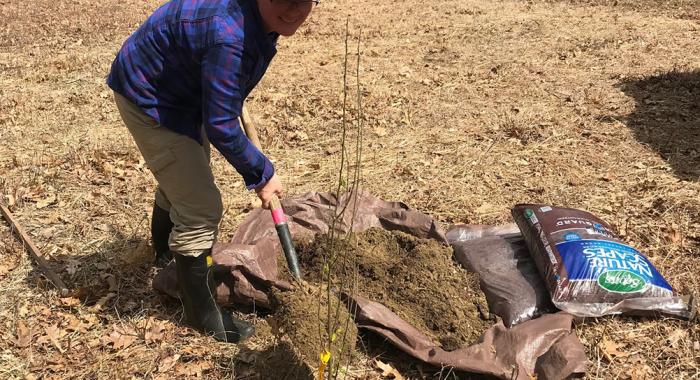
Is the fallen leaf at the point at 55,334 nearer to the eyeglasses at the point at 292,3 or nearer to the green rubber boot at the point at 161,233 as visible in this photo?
the green rubber boot at the point at 161,233

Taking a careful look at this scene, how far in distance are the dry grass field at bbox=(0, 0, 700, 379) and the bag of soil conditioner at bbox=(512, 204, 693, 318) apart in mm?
108

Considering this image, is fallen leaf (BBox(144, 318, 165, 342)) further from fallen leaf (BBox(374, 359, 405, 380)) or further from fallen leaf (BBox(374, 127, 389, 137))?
fallen leaf (BBox(374, 127, 389, 137))

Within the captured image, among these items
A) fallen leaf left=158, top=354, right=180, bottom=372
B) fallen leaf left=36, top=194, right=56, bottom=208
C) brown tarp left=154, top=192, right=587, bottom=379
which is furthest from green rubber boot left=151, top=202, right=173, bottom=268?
fallen leaf left=36, top=194, right=56, bottom=208

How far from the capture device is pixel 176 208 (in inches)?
99.2

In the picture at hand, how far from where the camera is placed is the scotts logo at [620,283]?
2.69m

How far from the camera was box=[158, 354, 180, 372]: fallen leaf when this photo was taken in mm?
2574

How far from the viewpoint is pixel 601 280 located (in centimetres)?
269

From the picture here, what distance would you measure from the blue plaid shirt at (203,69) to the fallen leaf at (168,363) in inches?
39.1

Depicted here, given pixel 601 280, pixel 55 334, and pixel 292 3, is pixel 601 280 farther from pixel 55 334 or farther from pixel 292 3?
pixel 55 334

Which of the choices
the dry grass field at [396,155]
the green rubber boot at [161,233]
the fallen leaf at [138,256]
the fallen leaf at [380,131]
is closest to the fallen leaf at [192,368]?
the dry grass field at [396,155]

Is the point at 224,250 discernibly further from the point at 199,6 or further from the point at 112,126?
the point at 112,126

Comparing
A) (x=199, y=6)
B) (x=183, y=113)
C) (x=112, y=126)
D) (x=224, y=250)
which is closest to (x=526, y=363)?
(x=224, y=250)

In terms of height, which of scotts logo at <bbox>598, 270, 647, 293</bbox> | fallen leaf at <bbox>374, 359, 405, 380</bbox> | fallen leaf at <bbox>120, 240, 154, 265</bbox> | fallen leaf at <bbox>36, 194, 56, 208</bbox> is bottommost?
fallen leaf at <bbox>374, 359, 405, 380</bbox>

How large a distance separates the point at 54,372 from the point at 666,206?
3.80 metres
